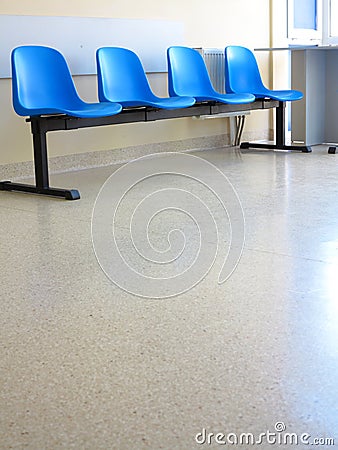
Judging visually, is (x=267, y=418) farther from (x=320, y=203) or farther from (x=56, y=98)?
(x=56, y=98)

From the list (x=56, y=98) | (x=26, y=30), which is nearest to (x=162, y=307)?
(x=56, y=98)

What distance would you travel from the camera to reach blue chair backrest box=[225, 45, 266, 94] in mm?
5801

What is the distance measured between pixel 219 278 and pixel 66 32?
3137mm

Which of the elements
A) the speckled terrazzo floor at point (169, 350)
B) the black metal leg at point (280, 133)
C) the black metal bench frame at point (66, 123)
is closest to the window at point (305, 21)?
the black metal leg at point (280, 133)

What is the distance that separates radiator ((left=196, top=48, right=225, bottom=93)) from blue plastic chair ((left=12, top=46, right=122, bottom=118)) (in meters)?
1.64

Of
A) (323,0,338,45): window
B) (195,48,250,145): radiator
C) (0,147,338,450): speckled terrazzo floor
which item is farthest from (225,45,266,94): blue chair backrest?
(0,147,338,450): speckled terrazzo floor

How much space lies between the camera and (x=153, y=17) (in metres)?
5.66

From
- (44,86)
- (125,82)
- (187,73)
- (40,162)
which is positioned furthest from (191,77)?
(40,162)

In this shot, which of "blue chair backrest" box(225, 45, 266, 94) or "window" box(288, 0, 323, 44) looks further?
"window" box(288, 0, 323, 44)

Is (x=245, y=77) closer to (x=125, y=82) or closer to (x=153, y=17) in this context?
(x=153, y=17)

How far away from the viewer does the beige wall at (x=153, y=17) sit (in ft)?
16.1

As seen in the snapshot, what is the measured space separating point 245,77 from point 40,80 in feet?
6.60

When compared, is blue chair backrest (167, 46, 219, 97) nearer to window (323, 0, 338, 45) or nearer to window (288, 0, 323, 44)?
window (288, 0, 323, 44)

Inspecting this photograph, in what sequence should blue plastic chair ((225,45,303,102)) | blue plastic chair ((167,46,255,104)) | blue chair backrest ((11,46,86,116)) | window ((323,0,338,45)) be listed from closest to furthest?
blue chair backrest ((11,46,86,116)) < blue plastic chair ((167,46,255,104)) < blue plastic chair ((225,45,303,102)) < window ((323,0,338,45))
